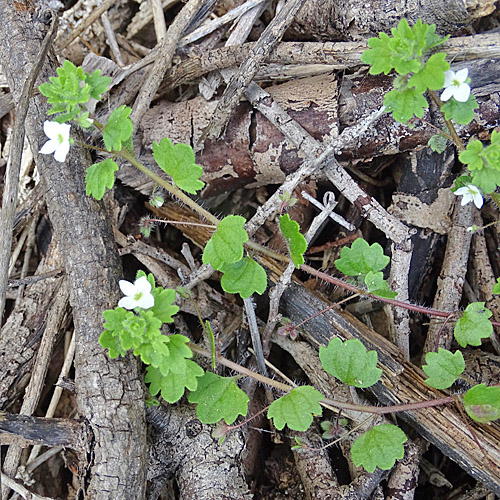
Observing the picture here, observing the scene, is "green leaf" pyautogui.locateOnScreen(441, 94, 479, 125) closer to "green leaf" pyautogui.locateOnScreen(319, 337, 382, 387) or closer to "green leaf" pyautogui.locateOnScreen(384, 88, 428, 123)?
"green leaf" pyautogui.locateOnScreen(384, 88, 428, 123)

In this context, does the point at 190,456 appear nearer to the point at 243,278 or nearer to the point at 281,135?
the point at 243,278

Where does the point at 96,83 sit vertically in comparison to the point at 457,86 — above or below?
above

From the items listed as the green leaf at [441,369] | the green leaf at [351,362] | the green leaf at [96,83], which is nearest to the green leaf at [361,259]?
the green leaf at [351,362]

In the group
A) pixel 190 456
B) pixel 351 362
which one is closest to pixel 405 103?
pixel 351 362

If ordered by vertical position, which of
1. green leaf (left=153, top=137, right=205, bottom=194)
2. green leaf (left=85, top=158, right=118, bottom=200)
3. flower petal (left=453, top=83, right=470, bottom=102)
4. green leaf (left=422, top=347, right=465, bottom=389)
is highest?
green leaf (left=85, top=158, right=118, bottom=200)

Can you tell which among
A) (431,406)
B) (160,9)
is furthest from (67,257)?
(431,406)

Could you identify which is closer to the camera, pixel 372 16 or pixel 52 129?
pixel 52 129

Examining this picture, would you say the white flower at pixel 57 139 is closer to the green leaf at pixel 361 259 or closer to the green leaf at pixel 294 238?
the green leaf at pixel 294 238

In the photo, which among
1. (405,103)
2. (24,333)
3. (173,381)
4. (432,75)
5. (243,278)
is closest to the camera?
(432,75)

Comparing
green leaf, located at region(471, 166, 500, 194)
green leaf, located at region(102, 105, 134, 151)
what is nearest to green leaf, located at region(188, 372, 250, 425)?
green leaf, located at region(102, 105, 134, 151)
